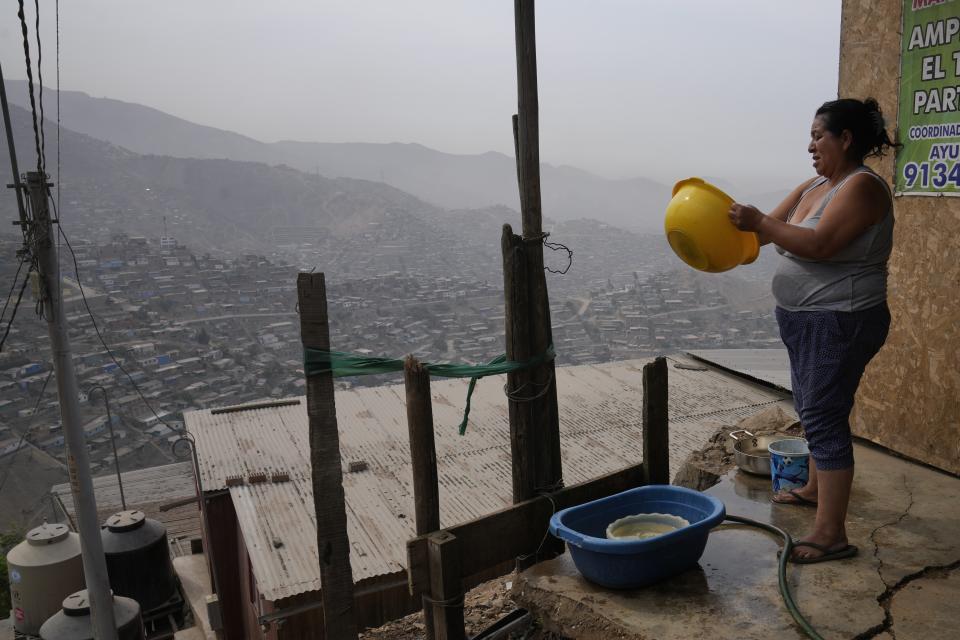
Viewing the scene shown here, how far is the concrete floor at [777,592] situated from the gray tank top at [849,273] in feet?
3.89

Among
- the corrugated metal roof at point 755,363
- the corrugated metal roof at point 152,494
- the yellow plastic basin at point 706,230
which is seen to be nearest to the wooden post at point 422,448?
the yellow plastic basin at point 706,230

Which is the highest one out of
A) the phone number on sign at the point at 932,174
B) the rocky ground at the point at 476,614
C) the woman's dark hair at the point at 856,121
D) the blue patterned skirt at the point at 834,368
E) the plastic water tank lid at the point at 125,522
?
the woman's dark hair at the point at 856,121

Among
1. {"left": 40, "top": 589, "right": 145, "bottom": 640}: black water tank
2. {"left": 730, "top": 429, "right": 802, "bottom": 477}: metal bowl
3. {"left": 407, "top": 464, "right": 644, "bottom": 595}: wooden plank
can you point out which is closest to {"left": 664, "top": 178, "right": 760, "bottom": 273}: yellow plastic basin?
{"left": 407, "top": 464, "right": 644, "bottom": 595}: wooden plank

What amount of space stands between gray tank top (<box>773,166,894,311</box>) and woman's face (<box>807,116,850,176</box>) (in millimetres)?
90

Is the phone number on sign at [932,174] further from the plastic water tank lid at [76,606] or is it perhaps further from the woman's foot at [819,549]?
the plastic water tank lid at [76,606]

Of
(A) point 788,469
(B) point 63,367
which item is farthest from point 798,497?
(B) point 63,367

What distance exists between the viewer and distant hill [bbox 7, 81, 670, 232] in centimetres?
12381

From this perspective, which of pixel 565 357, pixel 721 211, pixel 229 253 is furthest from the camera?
pixel 229 253

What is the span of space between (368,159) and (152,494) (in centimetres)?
13774

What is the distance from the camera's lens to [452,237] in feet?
246

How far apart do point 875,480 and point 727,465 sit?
0.86 metres

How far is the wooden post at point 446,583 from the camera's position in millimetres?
2998

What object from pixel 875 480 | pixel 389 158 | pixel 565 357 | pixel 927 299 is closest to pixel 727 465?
pixel 875 480

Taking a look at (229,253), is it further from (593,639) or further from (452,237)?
(593,639)
